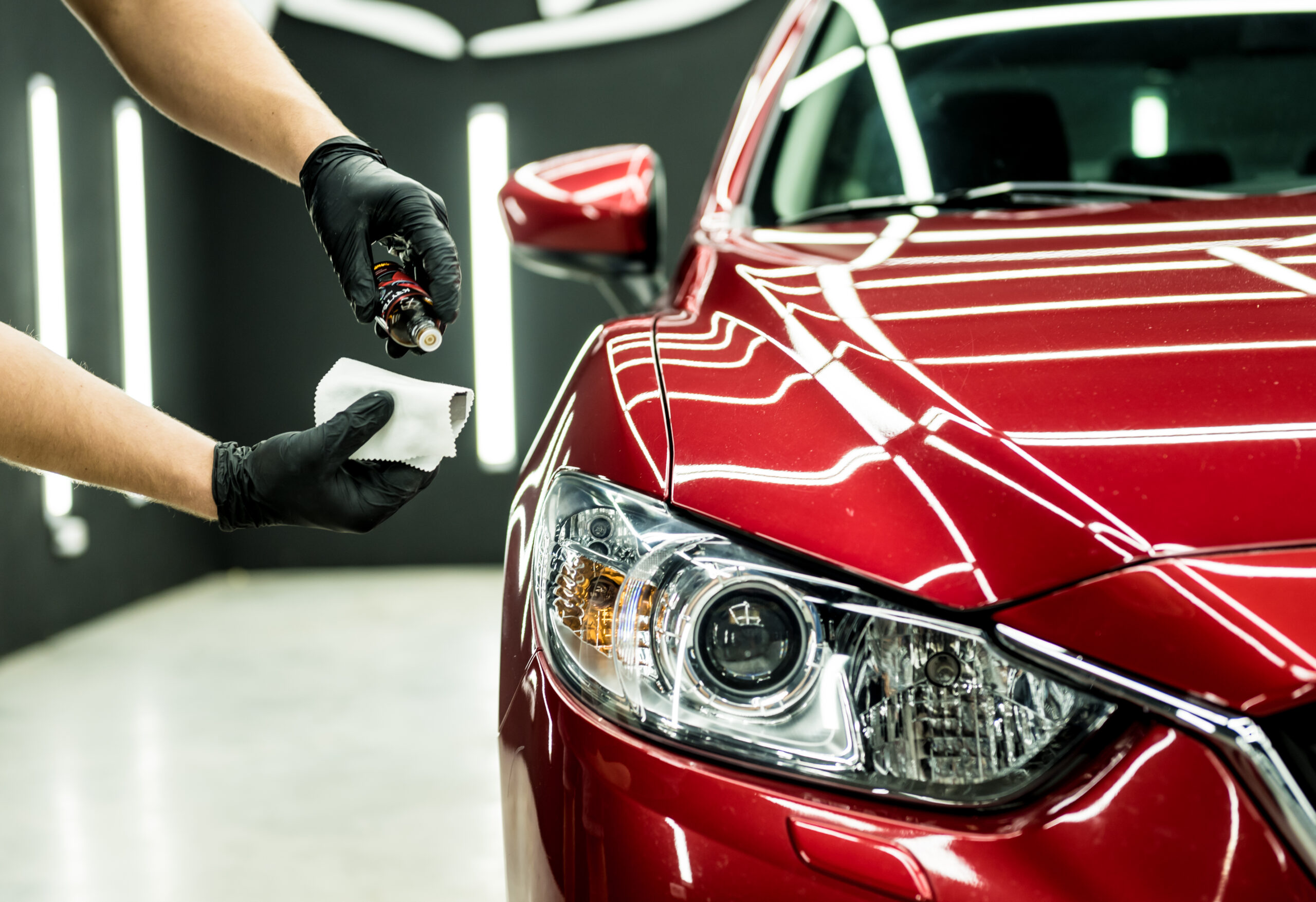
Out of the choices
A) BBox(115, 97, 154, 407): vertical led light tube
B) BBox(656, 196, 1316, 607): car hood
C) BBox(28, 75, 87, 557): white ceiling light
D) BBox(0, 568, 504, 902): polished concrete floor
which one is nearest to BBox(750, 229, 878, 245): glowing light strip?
BBox(656, 196, 1316, 607): car hood

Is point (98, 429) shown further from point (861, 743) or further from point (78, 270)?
point (78, 270)

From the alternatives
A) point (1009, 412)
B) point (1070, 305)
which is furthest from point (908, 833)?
point (1070, 305)

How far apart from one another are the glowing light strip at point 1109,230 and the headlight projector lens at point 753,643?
1.84 ft

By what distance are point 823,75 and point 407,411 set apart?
87cm

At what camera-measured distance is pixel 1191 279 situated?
3.05 ft

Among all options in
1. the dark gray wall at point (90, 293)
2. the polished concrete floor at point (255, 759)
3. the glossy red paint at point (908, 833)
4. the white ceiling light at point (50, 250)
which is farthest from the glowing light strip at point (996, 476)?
the white ceiling light at point (50, 250)

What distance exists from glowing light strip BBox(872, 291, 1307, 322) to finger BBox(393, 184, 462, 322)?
409mm

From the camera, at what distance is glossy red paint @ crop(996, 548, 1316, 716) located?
23.6 inches

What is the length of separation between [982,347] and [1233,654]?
0.96 feet

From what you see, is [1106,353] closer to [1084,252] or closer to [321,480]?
[1084,252]

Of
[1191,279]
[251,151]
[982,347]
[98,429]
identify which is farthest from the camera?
[251,151]

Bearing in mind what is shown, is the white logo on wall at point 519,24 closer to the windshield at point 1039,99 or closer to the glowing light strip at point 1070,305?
the windshield at point 1039,99

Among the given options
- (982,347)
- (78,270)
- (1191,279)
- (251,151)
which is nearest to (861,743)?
(982,347)

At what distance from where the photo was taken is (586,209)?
1517 mm
